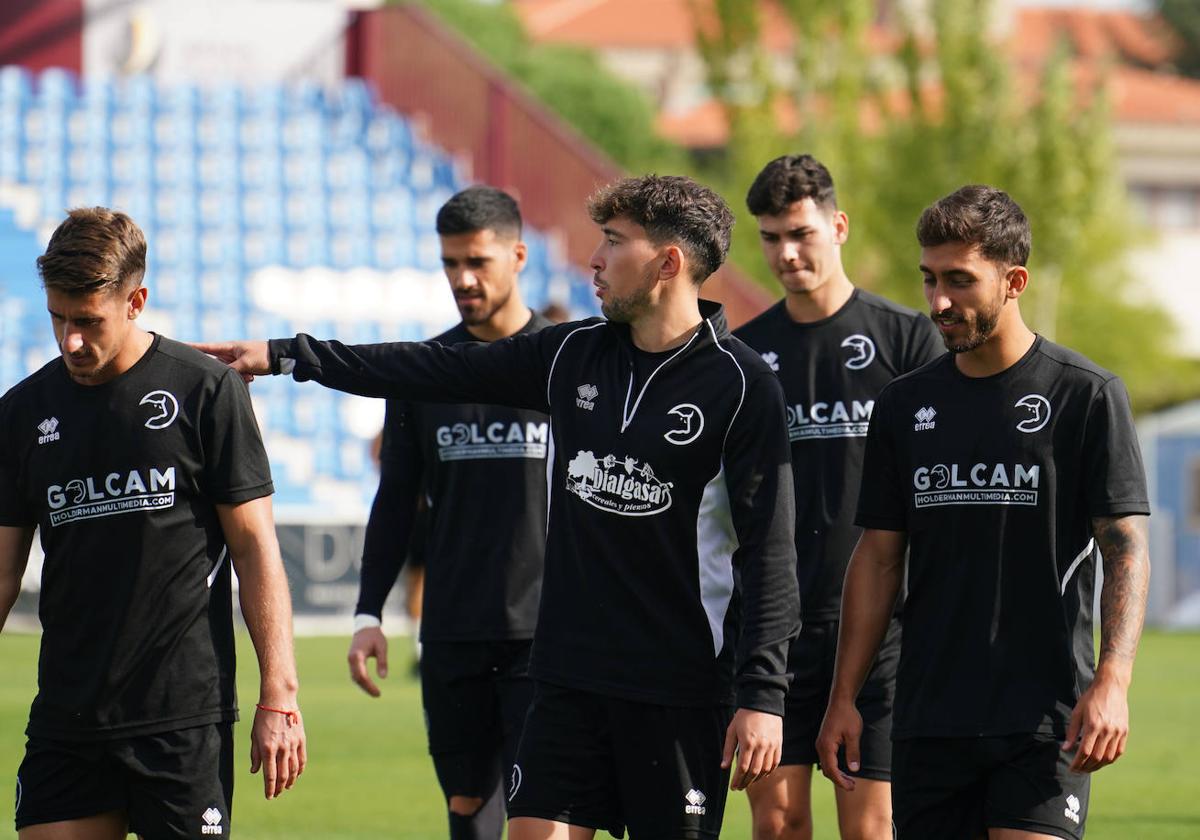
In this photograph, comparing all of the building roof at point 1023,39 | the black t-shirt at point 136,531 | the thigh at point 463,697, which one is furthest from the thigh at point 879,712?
the building roof at point 1023,39

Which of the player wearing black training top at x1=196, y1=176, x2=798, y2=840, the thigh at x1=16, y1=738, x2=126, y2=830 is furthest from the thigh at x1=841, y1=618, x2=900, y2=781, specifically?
the thigh at x1=16, y1=738, x2=126, y2=830

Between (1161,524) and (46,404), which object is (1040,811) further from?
(1161,524)

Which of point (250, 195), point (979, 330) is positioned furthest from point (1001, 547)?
point (250, 195)

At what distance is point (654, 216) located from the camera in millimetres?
4875

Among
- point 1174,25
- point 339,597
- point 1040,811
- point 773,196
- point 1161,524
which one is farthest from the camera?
point 1174,25

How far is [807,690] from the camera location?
639 centimetres

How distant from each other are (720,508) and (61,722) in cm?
173

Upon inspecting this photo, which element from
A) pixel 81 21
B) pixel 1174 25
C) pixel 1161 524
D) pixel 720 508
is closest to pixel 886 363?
pixel 720 508

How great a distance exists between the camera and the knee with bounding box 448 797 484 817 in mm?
6672

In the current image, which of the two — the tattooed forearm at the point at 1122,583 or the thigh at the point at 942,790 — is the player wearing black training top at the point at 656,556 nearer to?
the thigh at the point at 942,790

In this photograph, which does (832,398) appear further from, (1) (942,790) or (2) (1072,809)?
Result: (2) (1072,809)

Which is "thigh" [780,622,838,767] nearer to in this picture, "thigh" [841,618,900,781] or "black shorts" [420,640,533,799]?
"thigh" [841,618,900,781]

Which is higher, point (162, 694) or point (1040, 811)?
point (162, 694)

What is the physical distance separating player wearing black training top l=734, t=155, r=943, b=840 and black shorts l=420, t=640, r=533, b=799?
93cm
